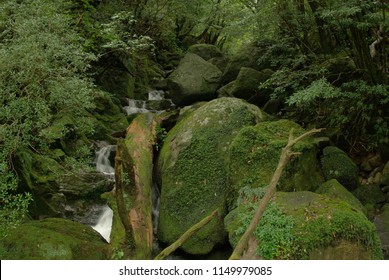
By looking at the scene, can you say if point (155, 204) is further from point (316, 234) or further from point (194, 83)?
point (194, 83)

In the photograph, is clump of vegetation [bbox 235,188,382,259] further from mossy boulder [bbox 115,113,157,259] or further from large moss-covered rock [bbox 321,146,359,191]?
large moss-covered rock [bbox 321,146,359,191]

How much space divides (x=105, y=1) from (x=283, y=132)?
968 centimetres

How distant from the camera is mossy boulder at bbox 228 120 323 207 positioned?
664 centimetres

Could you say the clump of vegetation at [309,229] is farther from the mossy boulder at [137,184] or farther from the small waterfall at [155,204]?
the small waterfall at [155,204]

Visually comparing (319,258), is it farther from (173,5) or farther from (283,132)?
(173,5)

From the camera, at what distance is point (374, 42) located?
28.1 feet

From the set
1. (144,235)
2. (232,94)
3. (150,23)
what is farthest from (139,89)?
(144,235)

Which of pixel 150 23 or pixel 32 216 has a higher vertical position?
pixel 150 23

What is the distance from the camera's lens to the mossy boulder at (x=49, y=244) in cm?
548

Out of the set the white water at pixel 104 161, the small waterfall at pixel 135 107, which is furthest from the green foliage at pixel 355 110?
the small waterfall at pixel 135 107

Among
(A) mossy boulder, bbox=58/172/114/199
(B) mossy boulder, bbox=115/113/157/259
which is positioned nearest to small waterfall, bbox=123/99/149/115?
(B) mossy boulder, bbox=115/113/157/259

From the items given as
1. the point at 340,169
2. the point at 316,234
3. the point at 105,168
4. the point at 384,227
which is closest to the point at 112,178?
the point at 105,168

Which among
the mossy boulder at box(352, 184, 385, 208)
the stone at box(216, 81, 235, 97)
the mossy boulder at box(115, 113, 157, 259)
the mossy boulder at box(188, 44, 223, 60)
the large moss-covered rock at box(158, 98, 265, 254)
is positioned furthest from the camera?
→ the mossy boulder at box(188, 44, 223, 60)

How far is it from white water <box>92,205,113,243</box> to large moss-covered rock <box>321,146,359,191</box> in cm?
507
